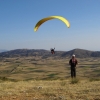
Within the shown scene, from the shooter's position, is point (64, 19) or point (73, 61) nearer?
point (64, 19)

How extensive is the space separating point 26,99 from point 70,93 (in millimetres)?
2627

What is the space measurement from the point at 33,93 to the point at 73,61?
725 cm

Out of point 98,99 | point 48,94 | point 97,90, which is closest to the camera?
point 98,99

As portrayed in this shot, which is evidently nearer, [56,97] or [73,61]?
[56,97]

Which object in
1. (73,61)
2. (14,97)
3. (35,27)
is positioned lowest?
(14,97)

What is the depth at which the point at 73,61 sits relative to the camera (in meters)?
18.1

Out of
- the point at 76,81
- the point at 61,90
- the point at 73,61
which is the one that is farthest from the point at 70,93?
the point at 73,61

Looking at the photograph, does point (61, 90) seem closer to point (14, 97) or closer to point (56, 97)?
point (56, 97)

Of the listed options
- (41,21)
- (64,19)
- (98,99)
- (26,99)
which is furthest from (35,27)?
(98,99)

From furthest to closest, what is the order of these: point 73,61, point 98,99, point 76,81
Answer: point 73,61
point 76,81
point 98,99

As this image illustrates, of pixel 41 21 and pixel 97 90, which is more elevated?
pixel 41 21

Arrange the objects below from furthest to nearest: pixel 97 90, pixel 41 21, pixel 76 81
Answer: pixel 76 81, pixel 41 21, pixel 97 90

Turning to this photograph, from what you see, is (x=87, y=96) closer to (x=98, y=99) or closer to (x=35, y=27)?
(x=98, y=99)

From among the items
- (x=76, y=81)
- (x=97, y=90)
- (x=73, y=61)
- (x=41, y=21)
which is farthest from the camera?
(x=73, y=61)
